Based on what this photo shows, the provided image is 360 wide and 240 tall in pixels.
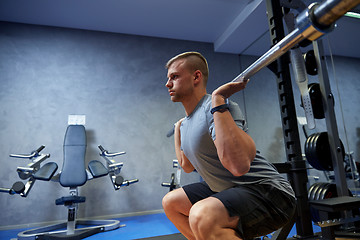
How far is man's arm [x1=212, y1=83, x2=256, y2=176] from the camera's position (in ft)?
2.69

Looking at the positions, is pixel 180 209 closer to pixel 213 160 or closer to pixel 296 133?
pixel 213 160

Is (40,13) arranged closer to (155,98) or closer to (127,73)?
(127,73)

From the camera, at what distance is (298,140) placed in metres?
1.68


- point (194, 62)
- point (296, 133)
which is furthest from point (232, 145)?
point (296, 133)

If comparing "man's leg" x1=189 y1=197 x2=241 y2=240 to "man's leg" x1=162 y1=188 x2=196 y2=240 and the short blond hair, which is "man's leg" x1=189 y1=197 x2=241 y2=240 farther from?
the short blond hair

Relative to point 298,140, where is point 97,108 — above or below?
above

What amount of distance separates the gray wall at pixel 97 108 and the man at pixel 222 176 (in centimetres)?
239

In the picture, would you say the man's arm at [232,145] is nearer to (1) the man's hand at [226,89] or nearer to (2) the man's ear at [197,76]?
(1) the man's hand at [226,89]

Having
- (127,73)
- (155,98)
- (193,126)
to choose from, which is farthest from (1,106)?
(193,126)

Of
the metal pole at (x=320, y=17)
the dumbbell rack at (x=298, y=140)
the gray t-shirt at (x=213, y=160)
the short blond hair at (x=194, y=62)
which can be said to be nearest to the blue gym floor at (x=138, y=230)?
the dumbbell rack at (x=298, y=140)

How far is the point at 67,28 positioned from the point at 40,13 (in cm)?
43

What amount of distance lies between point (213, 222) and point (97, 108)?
3128 mm

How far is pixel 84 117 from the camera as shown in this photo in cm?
347

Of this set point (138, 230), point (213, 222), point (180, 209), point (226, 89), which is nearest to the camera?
point (213, 222)
